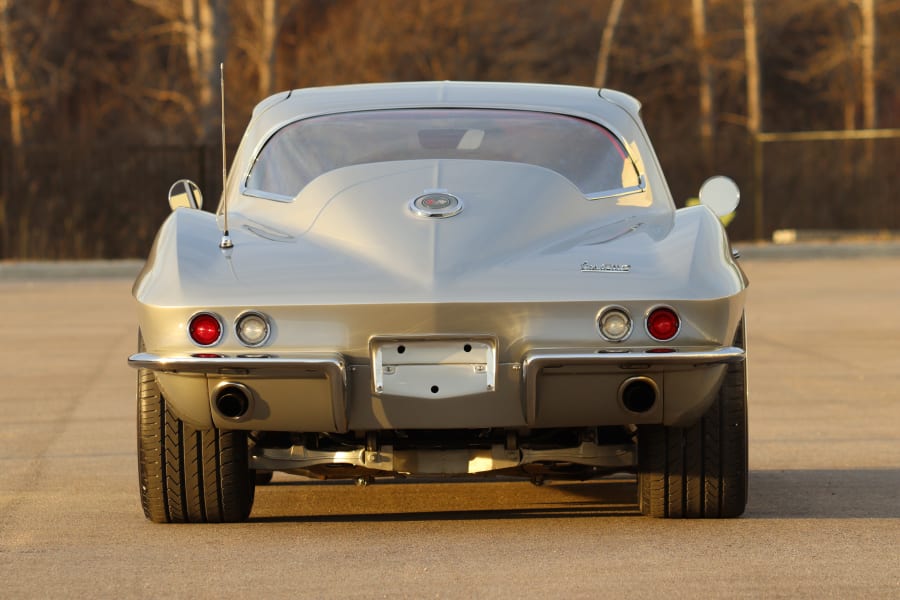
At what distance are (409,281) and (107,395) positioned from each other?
5.89m

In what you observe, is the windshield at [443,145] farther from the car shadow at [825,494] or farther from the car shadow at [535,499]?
the car shadow at [825,494]

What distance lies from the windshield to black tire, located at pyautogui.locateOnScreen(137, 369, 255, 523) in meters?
0.98

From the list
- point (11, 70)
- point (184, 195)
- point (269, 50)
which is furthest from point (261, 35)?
point (184, 195)

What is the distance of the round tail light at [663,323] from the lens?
5.83 meters

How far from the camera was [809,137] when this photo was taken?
3588 cm

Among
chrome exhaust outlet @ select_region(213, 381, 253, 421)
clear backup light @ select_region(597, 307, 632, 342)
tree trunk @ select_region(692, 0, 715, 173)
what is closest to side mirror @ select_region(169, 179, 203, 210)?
chrome exhaust outlet @ select_region(213, 381, 253, 421)

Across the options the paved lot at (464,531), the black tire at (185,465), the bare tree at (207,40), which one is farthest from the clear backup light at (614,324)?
the bare tree at (207,40)

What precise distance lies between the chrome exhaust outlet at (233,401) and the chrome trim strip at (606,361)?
88cm

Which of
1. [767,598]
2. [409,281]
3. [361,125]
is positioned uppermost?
[361,125]

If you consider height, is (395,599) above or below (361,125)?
below

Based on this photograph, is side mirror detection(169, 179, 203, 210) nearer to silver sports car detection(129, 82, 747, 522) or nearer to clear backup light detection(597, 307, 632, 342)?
silver sports car detection(129, 82, 747, 522)

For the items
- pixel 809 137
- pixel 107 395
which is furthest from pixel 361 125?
pixel 809 137

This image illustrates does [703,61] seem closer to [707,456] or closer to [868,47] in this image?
[868,47]

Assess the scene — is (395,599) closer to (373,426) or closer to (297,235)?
(373,426)
